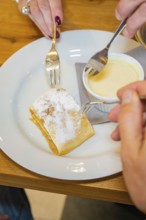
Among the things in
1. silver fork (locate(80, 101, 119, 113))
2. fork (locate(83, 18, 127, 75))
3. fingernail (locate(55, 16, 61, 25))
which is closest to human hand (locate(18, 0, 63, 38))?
fingernail (locate(55, 16, 61, 25))

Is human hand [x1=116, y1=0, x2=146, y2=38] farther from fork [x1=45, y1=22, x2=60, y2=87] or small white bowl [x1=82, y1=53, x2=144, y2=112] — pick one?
fork [x1=45, y1=22, x2=60, y2=87]

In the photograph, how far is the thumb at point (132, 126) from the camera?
51cm

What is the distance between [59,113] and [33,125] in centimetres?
7

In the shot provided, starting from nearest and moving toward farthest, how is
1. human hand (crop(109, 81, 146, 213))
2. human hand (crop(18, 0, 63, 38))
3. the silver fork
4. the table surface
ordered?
1. human hand (crop(109, 81, 146, 213))
2. the table surface
3. the silver fork
4. human hand (crop(18, 0, 63, 38))

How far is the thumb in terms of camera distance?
513mm

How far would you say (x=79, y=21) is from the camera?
97 cm

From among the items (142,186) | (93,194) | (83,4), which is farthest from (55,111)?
(83,4)

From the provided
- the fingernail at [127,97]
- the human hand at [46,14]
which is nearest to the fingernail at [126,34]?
the human hand at [46,14]

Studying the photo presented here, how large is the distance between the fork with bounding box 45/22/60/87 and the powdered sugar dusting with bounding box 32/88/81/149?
7 cm

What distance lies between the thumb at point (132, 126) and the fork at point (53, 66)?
13.0 inches

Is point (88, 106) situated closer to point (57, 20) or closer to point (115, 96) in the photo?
A: point (115, 96)

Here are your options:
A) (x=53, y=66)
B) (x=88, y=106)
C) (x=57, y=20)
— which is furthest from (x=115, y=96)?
(x=57, y=20)

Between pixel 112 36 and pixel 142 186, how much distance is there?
1.61 ft

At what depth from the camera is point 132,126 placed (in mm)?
519
